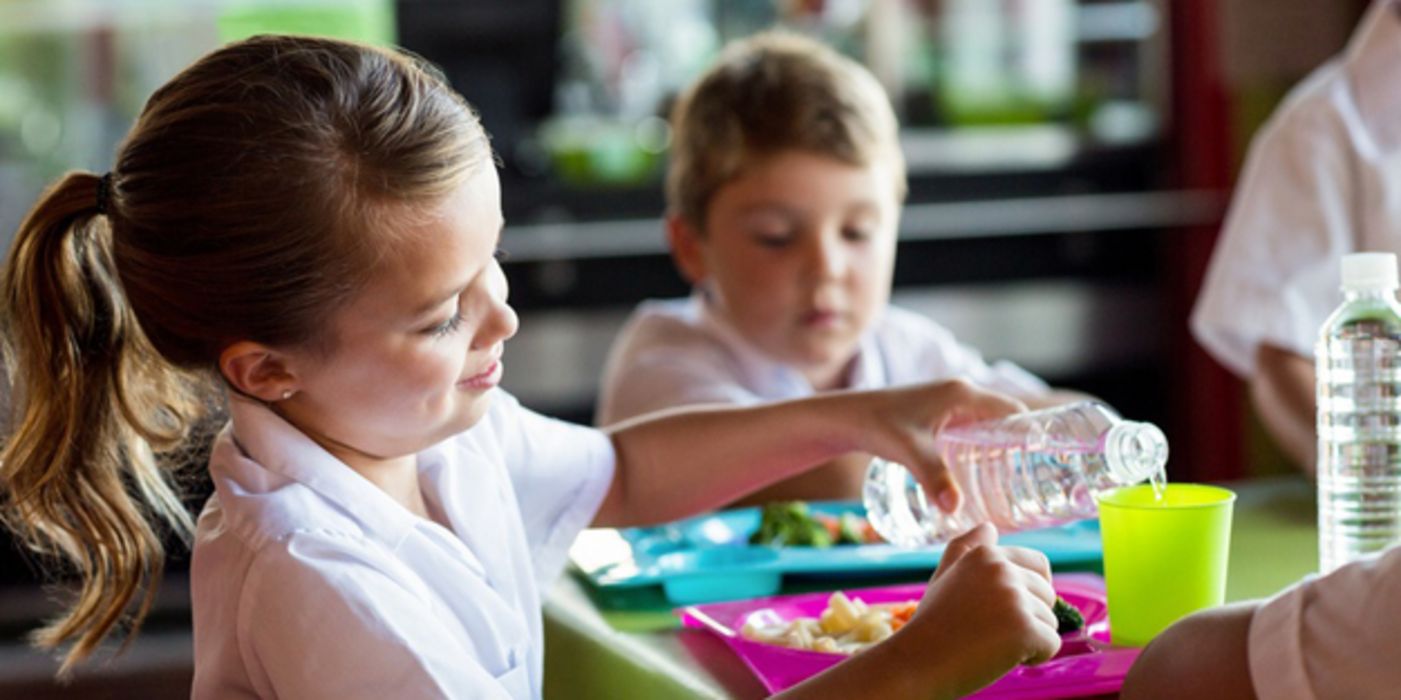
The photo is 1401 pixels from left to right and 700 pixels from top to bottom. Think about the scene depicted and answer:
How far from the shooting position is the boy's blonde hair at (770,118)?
1.75 metres

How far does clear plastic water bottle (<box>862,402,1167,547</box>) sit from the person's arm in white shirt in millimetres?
552

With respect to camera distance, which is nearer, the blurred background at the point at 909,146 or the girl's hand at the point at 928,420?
the girl's hand at the point at 928,420

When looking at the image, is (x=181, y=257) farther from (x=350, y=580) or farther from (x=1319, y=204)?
(x=1319, y=204)

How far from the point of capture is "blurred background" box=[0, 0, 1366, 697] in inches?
148

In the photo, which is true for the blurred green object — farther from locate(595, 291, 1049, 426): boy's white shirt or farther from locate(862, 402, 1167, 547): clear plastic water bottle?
locate(862, 402, 1167, 547): clear plastic water bottle

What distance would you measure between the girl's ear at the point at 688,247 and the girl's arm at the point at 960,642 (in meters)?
0.98

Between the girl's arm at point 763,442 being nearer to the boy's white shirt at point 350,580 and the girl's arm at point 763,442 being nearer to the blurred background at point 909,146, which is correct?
the boy's white shirt at point 350,580

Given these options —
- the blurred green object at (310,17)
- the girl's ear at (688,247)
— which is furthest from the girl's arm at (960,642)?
the blurred green object at (310,17)

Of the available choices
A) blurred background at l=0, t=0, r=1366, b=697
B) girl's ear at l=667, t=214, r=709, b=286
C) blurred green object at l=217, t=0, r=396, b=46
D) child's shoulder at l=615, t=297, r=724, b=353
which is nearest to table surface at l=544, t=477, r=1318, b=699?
child's shoulder at l=615, t=297, r=724, b=353

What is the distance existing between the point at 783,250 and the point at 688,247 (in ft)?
0.60

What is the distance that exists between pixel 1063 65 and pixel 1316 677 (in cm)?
354

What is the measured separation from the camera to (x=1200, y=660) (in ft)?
2.69

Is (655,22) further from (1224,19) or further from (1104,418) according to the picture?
(1104,418)

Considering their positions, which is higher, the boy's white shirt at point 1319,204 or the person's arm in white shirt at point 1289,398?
the boy's white shirt at point 1319,204
